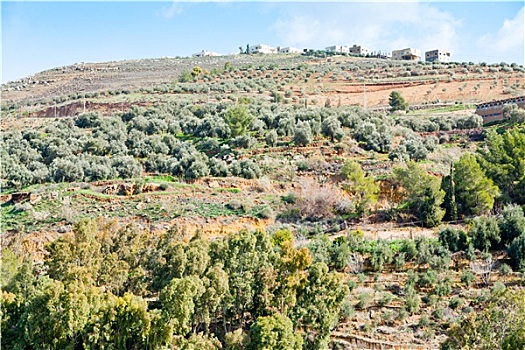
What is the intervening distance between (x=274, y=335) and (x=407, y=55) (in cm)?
8129

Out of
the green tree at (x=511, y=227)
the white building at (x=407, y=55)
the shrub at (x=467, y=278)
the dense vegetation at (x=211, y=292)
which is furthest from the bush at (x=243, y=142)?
the white building at (x=407, y=55)

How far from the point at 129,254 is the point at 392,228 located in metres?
11.3

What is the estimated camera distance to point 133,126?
35.5 metres

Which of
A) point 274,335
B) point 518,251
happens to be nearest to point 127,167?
point 274,335

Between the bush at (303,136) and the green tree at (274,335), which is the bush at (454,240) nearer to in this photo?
the green tree at (274,335)

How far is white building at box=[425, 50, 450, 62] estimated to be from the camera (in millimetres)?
88812

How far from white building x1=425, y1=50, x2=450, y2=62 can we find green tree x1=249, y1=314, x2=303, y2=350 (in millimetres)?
85637

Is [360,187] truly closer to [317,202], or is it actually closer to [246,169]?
[317,202]

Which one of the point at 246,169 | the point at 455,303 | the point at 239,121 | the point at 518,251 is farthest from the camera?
the point at 239,121

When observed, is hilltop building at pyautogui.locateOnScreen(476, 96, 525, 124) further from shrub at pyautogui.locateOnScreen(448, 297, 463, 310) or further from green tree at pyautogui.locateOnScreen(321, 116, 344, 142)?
shrub at pyautogui.locateOnScreen(448, 297, 463, 310)

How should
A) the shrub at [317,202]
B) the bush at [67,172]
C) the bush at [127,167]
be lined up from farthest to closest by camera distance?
the bush at [127,167], the bush at [67,172], the shrub at [317,202]

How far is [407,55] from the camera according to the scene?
277 ft

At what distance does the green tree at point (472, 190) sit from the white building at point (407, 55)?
2595 inches

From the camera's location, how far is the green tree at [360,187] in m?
23.0
